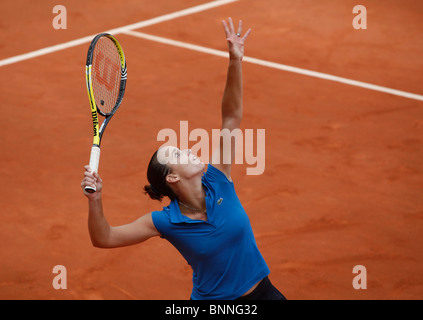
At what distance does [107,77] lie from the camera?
16.5 ft

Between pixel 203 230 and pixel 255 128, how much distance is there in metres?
4.89

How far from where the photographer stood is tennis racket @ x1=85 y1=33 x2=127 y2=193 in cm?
434

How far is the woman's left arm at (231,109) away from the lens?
4.01 m

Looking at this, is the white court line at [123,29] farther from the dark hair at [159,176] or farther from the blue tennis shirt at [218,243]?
the blue tennis shirt at [218,243]

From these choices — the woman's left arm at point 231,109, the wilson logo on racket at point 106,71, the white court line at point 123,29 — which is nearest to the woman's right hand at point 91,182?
the woman's left arm at point 231,109

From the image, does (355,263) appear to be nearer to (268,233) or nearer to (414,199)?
(268,233)

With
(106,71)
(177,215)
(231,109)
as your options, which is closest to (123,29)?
(106,71)

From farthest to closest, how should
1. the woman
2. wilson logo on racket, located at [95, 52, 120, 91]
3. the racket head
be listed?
wilson logo on racket, located at [95, 52, 120, 91]
the racket head
the woman

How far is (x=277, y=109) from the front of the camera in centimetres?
911

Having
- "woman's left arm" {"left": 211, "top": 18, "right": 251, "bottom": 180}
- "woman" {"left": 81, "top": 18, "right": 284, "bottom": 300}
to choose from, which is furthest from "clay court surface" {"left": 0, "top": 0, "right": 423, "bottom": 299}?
"woman's left arm" {"left": 211, "top": 18, "right": 251, "bottom": 180}

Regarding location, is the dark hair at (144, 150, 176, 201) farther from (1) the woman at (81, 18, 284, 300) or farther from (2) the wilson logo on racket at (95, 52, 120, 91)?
(2) the wilson logo on racket at (95, 52, 120, 91)

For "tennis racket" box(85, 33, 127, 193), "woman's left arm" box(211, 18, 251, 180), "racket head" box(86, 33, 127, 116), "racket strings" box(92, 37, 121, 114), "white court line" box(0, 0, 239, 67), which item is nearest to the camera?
"woman's left arm" box(211, 18, 251, 180)

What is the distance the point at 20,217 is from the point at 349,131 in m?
4.06

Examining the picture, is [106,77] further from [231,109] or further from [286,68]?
[286,68]
